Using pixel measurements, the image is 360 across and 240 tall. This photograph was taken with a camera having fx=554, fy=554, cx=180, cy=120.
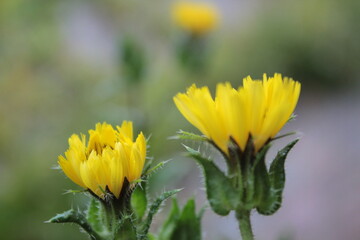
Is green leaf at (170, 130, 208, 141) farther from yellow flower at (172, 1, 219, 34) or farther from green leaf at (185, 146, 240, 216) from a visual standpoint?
yellow flower at (172, 1, 219, 34)

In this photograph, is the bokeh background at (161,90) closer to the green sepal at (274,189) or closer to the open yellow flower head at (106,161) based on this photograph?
the green sepal at (274,189)

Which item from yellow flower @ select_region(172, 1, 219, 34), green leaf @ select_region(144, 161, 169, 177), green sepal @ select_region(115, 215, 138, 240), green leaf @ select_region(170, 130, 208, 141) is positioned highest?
yellow flower @ select_region(172, 1, 219, 34)

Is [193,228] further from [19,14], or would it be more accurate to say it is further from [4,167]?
[4,167]

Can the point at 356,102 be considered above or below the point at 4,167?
above

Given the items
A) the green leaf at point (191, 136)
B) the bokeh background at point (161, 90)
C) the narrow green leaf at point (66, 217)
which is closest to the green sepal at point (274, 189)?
the green leaf at point (191, 136)

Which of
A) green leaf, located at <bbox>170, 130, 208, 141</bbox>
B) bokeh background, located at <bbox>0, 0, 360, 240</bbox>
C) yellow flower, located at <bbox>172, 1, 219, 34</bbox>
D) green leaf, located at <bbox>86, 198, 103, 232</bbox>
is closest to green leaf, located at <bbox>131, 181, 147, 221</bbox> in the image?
green leaf, located at <bbox>86, 198, 103, 232</bbox>

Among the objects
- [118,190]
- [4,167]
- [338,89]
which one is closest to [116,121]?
[118,190]
